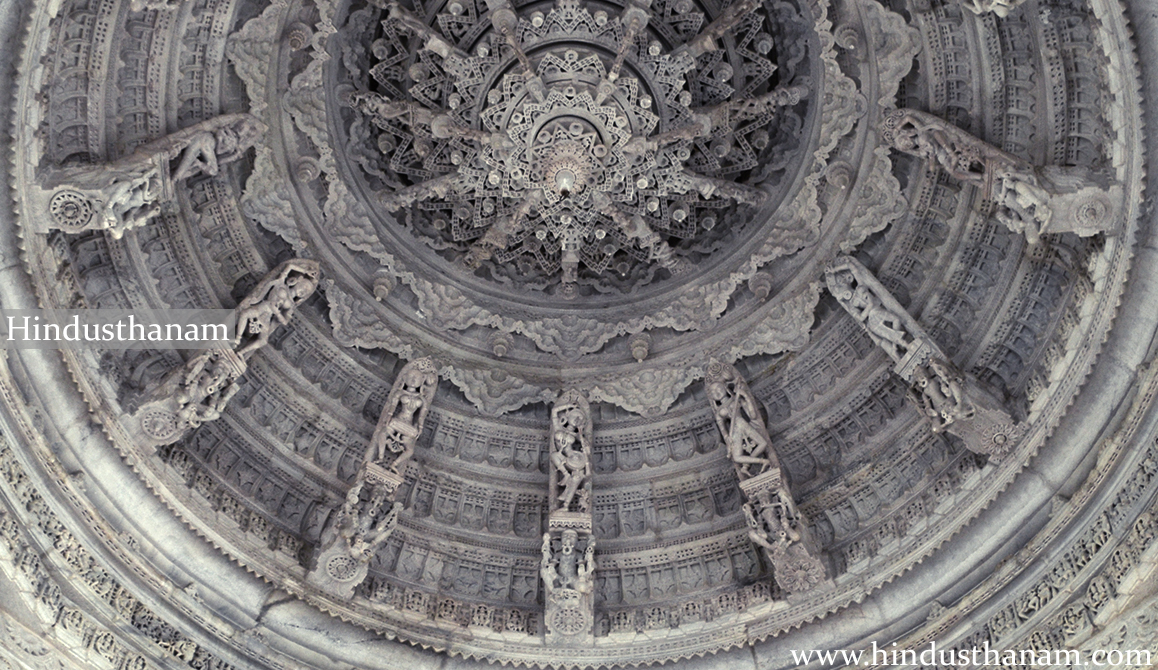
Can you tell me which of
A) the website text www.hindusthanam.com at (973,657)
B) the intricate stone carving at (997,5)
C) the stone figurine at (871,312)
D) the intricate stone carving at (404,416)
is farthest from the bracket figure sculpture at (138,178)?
the website text www.hindusthanam.com at (973,657)

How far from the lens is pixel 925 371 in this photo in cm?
1099

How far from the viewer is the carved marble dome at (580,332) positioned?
9.59 meters

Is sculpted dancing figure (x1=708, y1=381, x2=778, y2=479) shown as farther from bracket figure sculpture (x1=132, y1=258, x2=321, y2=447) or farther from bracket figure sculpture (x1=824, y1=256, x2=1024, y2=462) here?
bracket figure sculpture (x1=132, y1=258, x2=321, y2=447)

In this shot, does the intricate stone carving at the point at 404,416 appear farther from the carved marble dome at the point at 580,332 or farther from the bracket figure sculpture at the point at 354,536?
the bracket figure sculpture at the point at 354,536

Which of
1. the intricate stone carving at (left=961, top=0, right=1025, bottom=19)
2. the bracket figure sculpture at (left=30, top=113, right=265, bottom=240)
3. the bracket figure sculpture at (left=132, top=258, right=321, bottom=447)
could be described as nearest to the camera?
the intricate stone carving at (left=961, top=0, right=1025, bottom=19)

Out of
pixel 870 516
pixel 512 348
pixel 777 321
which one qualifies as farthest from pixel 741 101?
pixel 870 516

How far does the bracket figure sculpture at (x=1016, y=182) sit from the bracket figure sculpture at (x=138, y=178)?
23.3 ft

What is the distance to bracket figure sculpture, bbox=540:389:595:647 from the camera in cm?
1099

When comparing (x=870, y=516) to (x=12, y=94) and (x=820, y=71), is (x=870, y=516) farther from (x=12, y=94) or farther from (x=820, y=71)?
(x=12, y=94)

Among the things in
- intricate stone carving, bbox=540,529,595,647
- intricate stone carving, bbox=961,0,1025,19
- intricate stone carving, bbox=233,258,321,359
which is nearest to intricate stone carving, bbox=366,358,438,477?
intricate stone carving, bbox=233,258,321,359

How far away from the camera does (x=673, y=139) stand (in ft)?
41.0

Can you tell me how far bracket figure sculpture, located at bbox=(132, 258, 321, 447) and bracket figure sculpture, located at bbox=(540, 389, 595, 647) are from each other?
335cm

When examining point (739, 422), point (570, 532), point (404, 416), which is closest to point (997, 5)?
point (739, 422)

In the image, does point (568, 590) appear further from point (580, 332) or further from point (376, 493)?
point (580, 332)
